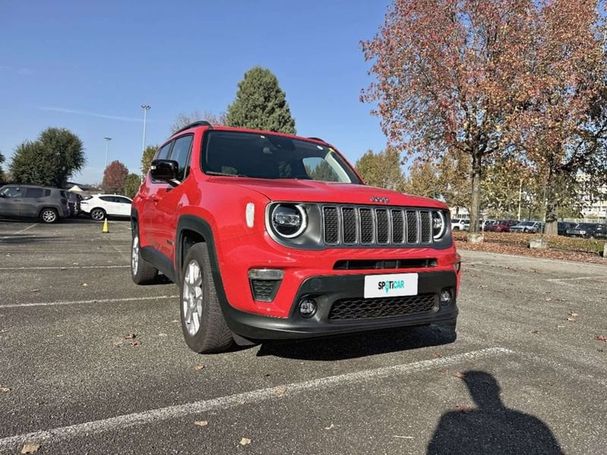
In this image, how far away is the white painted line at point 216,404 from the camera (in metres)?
2.48

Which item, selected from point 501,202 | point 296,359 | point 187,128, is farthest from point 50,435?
point 501,202

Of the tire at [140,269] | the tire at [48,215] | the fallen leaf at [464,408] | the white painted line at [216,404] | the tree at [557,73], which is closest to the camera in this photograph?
the white painted line at [216,404]

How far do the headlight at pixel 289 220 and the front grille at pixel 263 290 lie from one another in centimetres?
32

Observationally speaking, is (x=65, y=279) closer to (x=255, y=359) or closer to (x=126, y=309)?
(x=126, y=309)

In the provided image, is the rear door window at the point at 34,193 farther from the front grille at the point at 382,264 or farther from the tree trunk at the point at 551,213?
the tree trunk at the point at 551,213

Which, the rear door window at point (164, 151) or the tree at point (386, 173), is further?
the tree at point (386, 173)

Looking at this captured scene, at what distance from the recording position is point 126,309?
17.0 feet

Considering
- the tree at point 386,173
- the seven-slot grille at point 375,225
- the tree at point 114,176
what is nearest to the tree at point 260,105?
the tree at point 386,173

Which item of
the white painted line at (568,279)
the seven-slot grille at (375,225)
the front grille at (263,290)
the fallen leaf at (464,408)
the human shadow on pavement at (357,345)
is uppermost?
the seven-slot grille at (375,225)

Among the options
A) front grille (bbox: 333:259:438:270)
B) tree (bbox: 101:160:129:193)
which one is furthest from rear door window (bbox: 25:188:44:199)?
tree (bbox: 101:160:129:193)

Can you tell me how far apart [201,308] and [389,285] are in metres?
1.41

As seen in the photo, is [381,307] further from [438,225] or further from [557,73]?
[557,73]

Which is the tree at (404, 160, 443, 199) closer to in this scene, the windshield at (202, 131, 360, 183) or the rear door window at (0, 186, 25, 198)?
the rear door window at (0, 186, 25, 198)

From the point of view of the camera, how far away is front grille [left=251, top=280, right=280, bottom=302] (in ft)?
10.2
